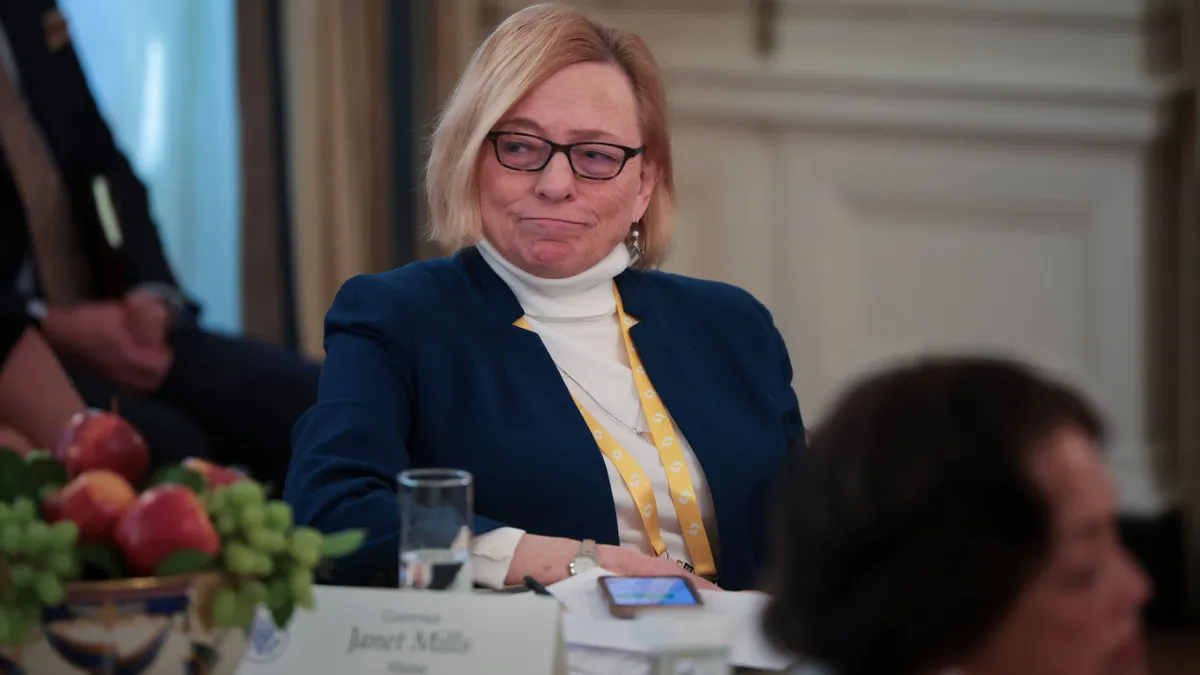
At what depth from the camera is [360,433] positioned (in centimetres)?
164

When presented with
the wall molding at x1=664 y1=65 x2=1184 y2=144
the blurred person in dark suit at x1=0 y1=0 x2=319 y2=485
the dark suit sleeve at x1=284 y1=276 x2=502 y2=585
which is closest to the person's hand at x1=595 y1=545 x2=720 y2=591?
the dark suit sleeve at x1=284 y1=276 x2=502 y2=585

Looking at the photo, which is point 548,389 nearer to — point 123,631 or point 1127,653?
point 123,631

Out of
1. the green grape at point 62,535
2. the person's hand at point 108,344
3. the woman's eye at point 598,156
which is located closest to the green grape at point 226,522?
the green grape at point 62,535

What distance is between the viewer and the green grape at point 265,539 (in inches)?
39.6

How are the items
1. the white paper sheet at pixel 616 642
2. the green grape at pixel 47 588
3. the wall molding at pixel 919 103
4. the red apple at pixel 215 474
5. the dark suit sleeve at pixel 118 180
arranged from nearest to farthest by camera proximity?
the green grape at pixel 47 588
the red apple at pixel 215 474
the white paper sheet at pixel 616 642
the dark suit sleeve at pixel 118 180
the wall molding at pixel 919 103

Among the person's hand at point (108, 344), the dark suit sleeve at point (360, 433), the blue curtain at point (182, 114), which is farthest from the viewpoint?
the blue curtain at point (182, 114)

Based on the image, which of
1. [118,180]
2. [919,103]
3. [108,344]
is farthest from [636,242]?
[919,103]

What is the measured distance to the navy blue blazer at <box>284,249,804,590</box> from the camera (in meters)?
1.66

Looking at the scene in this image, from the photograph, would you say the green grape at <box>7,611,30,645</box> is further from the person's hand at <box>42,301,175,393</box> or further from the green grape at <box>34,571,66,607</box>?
the person's hand at <box>42,301,175,393</box>

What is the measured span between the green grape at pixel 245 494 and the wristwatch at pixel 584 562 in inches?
22.8

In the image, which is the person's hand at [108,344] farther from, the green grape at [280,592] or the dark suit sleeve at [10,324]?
the green grape at [280,592]

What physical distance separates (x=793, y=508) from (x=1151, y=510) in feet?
11.5

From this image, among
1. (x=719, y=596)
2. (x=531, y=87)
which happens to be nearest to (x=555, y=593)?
(x=719, y=596)

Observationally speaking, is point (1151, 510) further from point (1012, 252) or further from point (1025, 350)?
point (1012, 252)
